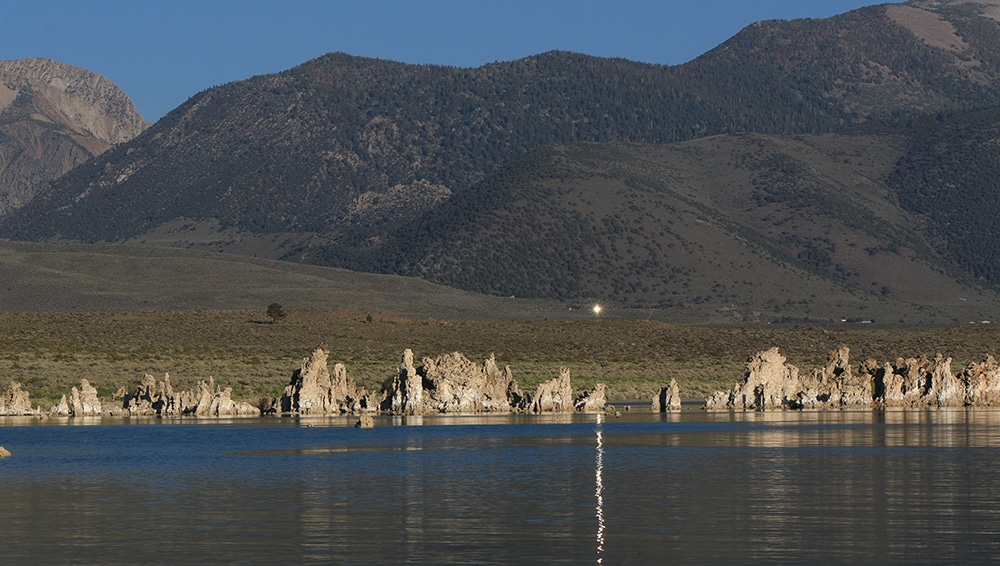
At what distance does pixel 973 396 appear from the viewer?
7606 centimetres

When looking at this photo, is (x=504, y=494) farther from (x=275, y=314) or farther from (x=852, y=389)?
(x=275, y=314)

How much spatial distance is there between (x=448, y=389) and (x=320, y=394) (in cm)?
580

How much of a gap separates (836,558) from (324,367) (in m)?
46.9

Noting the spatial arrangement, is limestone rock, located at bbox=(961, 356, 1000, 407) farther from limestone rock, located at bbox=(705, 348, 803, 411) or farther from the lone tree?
the lone tree

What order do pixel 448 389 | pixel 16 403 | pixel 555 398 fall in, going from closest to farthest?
pixel 16 403
pixel 448 389
pixel 555 398

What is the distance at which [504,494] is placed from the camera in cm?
3644

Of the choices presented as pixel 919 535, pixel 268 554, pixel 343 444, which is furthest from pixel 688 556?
pixel 343 444

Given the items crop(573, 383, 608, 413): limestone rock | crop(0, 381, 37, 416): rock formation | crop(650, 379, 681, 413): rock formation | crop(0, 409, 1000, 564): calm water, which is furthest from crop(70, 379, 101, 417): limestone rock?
crop(650, 379, 681, 413): rock formation

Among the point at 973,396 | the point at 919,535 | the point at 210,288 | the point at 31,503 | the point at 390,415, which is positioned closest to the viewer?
the point at 919,535

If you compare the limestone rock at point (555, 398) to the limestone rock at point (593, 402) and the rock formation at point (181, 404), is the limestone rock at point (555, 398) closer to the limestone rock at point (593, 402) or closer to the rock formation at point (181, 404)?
the limestone rock at point (593, 402)

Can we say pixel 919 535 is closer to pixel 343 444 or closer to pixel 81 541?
pixel 81 541

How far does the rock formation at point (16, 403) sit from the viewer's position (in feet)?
230

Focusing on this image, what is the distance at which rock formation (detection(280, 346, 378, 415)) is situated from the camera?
71.1 m

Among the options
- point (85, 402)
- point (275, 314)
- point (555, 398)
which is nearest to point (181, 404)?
point (85, 402)
